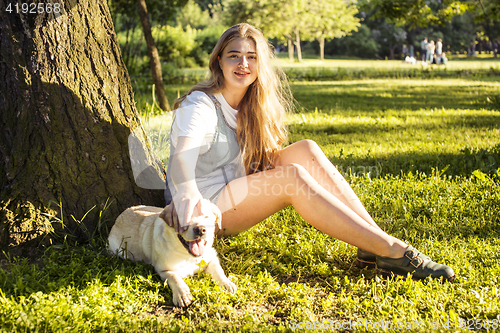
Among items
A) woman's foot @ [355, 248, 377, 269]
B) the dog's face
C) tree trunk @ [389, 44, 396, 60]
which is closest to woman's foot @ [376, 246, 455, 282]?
woman's foot @ [355, 248, 377, 269]

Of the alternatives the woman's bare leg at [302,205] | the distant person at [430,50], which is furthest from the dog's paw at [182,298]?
the distant person at [430,50]

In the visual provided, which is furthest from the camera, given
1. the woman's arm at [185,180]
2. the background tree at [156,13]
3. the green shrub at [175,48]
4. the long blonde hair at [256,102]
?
the green shrub at [175,48]

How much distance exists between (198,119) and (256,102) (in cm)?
67

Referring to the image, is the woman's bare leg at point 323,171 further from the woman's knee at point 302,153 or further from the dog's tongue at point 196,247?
the dog's tongue at point 196,247

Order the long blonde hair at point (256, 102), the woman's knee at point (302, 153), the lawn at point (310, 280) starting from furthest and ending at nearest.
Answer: the woman's knee at point (302, 153) → the long blonde hair at point (256, 102) → the lawn at point (310, 280)

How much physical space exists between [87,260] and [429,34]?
191ft

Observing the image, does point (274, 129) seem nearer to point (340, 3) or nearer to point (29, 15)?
point (29, 15)

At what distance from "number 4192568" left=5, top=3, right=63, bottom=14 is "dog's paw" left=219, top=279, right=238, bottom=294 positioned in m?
2.23

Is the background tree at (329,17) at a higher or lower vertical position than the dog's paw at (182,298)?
higher

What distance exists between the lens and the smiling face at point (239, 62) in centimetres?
291

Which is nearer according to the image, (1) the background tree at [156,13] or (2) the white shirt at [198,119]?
(2) the white shirt at [198,119]

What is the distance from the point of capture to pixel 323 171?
3037 millimetres

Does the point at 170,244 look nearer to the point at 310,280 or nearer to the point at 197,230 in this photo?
Answer: the point at 197,230

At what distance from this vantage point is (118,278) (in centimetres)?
239
